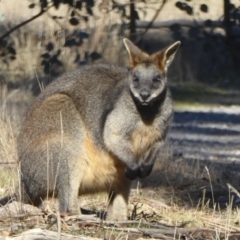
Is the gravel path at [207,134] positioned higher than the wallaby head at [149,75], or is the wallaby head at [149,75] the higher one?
the wallaby head at [149,75]

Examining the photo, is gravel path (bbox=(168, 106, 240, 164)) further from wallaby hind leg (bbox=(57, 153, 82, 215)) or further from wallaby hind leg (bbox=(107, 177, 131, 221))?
wallaby hind leg (bbox=(57, 153, 82, 215))

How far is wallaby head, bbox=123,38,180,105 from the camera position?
6.98m

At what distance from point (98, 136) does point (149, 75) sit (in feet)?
2.05

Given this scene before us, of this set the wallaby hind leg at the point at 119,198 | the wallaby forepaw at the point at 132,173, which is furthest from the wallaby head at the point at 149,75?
the wallaby hind leg at the point at 119,198

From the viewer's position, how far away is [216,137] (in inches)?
519

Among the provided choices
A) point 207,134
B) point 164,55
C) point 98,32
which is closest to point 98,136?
Answer: point 164,55

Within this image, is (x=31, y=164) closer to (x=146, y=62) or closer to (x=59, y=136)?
(x=59, y=136)

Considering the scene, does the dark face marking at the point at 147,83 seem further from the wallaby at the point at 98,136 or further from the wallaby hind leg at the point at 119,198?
the wallaby hind leg at the point at 119,198

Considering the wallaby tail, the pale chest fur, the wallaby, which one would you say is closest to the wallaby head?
the wallaby

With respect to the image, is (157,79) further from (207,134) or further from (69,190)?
(207,134)

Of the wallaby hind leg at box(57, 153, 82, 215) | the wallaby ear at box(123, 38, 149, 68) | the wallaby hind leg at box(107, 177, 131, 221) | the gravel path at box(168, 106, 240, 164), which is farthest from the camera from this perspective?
the gravel path at box(168, 106, 240, 164)

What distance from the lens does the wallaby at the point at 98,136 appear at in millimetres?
6992

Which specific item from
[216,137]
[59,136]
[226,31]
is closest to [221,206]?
[59,136]

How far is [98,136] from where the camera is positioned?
284 inches
